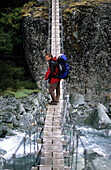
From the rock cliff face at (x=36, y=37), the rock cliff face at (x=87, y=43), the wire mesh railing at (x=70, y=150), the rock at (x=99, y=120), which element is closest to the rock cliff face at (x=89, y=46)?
the rock cliff face at (x=87, y=43)

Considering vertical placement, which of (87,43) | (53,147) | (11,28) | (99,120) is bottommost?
(99,120)

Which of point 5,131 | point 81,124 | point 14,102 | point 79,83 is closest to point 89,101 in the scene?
point 79,83

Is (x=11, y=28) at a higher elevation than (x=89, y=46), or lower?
higher

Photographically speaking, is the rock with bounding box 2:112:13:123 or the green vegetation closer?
the rock with bounding box 2:112:13:123

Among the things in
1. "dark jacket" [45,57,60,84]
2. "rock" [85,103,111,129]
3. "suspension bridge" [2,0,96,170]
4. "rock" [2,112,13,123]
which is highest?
"dark jacket" [45,57,60,84]

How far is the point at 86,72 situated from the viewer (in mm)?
8562

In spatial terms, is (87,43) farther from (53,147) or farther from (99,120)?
(53,147)

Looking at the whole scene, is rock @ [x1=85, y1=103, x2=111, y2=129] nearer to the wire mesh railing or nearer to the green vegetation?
the wire mesh railing

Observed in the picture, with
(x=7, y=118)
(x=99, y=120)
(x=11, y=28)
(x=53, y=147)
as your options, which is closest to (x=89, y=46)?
(x=99, y=120)

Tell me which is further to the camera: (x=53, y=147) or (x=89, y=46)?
(x=89, y=46)

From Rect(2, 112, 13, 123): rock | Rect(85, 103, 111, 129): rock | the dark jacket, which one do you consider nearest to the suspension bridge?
the dark jacket

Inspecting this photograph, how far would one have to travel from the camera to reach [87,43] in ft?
27.6

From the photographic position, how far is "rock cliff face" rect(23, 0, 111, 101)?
8.31 m

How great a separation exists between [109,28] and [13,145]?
6412 mm
